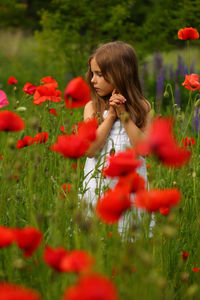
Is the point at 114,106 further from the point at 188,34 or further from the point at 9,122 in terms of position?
the point at 9,122

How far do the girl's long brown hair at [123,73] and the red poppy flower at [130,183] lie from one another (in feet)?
3.19

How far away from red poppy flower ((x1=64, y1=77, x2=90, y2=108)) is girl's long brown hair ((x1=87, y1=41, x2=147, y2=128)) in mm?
727

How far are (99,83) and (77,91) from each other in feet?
2.57

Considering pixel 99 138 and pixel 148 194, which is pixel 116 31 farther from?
pixel 148 194

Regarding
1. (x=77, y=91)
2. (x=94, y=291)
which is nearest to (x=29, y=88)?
(x=77, y=91)

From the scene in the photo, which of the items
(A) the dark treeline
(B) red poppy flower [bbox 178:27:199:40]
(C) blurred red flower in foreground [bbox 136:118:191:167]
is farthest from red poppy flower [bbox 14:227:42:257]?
(A) the dark treeline

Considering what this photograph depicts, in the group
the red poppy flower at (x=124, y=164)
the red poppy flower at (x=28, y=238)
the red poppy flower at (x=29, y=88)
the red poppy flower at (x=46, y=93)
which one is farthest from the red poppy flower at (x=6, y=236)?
the red poppy flower at (x=29, y=88)

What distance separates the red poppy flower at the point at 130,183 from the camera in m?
0.87

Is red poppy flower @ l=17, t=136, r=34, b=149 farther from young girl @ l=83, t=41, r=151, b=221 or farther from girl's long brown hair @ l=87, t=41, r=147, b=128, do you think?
girl's long brown hair @ l=87, t=41, r=147, b=128

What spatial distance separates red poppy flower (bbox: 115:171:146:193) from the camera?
2.86 feet

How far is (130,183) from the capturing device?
2.95 ft

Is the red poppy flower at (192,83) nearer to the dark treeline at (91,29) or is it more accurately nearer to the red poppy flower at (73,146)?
the red poppy flower at (73,146)

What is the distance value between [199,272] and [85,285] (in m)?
A: 0.85

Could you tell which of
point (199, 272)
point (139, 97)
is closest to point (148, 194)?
point (199, 272)
